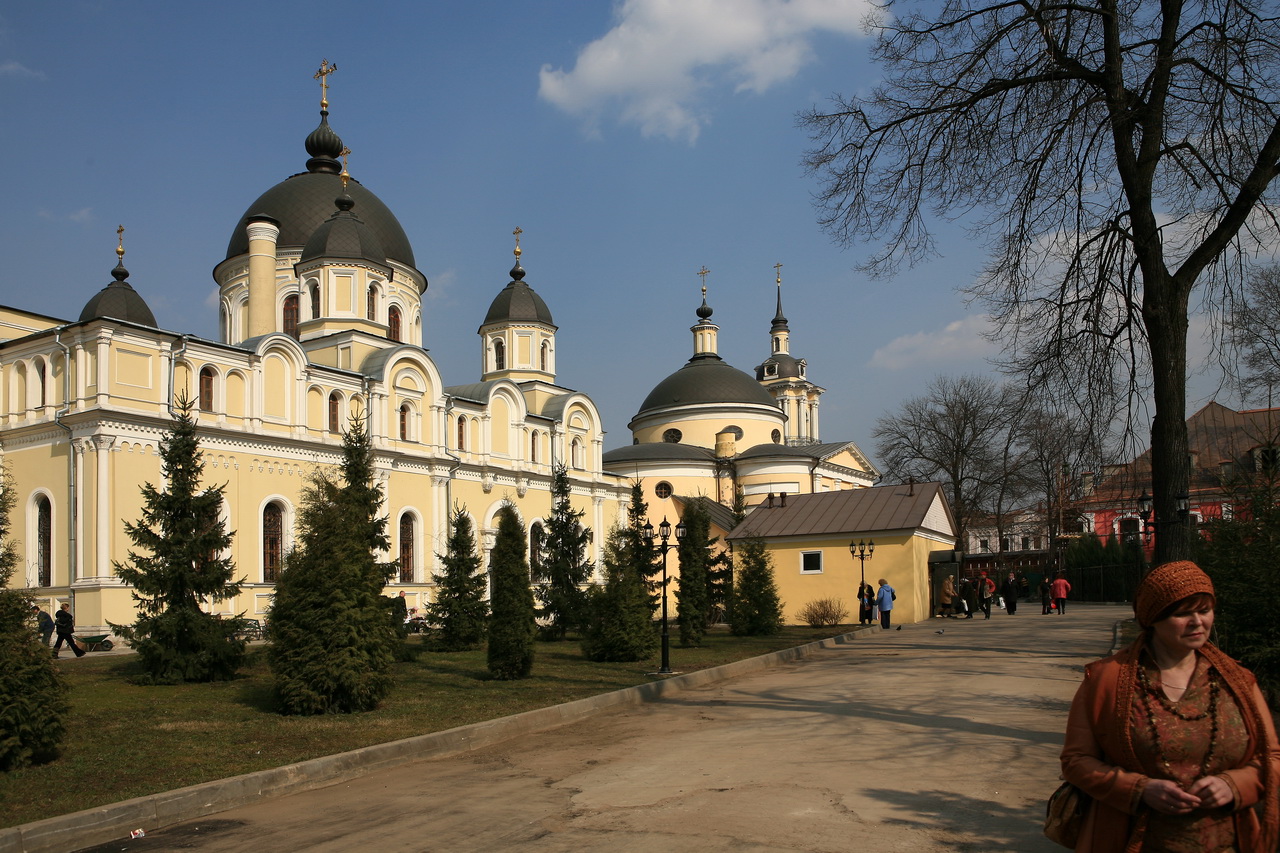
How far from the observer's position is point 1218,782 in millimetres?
3195

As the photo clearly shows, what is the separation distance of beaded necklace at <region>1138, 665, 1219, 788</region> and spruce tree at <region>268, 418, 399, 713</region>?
1021cm

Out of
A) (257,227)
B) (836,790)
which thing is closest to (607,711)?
(836,790)

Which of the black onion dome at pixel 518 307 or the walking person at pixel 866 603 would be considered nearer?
the walking person at pixel 866 603

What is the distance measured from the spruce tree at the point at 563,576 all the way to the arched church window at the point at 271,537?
8.63 m

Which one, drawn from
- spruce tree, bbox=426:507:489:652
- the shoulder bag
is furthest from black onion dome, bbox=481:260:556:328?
the shoulder bag

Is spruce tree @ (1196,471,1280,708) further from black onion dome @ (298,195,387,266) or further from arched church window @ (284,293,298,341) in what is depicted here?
arched church window @ (284,293,298,341)

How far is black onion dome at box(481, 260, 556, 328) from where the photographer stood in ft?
154

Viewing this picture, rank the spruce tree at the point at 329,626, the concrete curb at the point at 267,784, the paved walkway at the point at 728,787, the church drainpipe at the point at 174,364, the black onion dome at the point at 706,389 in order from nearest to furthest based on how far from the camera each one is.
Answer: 1. the paved walkway at the point at 728,787
2. the concrete curb at the point at 267,784
3. the spruce tree at the point at 329,626
4. the church drainpipe at the point at 174,364
5. the black onion dome at the point at 706,389

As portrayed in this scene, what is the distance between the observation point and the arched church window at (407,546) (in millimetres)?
36375

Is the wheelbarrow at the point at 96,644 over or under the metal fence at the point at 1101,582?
over

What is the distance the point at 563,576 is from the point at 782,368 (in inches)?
2035

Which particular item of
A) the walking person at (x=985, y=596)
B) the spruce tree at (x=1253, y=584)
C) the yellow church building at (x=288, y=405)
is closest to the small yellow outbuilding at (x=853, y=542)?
the walking person at (x=985, y=596)

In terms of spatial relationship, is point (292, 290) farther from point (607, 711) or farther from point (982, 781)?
point (982, 781)

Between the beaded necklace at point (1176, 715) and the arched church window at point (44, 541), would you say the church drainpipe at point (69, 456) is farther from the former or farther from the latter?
the beaded necklace at point (1176, 715)
